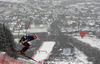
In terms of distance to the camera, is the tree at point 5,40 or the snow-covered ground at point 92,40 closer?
the tree at point 5,40

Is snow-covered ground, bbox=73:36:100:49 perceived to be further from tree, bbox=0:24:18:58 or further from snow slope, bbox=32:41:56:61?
tree, bbox=0:24:18:58

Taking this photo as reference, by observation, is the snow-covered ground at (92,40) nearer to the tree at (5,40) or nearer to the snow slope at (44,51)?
the snow slope at (44,51)

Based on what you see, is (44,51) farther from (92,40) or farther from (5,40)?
(5,40)

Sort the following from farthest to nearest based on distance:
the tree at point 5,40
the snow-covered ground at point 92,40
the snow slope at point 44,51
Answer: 1. the snow-covered ground at point 92,40
2. the snow slope at point 44,51
3. the tree at point 5,40

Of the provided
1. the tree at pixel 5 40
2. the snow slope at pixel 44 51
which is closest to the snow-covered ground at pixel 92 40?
the snow slope at pixel 44 51

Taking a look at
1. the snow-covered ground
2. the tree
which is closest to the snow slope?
the snow-covered ground

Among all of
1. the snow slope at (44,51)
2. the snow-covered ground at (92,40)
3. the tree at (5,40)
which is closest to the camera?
the tree at (5,40)

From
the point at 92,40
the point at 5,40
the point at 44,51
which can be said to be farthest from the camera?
the point at 92,40

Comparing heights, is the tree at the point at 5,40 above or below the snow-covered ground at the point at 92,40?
above

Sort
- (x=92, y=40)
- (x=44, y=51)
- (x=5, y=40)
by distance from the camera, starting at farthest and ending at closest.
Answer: (x=92, y=40)
(x=44, y=51)
(x=5, y=40)

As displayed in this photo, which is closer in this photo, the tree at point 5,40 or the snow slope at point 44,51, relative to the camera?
the tree at point 5,40

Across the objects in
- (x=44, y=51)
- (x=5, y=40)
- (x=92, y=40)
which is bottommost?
(x=92, y=40)

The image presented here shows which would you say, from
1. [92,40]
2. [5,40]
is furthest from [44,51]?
[5,40]
